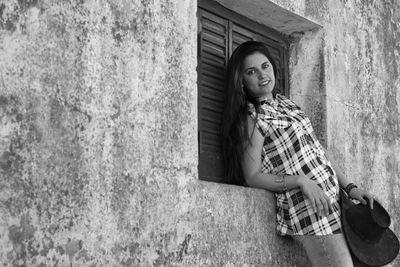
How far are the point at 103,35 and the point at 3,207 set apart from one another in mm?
851

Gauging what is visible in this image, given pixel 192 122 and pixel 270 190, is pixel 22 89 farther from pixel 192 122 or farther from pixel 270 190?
pixel 270 190

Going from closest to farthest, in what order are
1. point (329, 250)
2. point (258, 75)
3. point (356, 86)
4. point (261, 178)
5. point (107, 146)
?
point (107, 146)
point (329, 250)
point (261, 178)
point (258, 75)
point (356, 86)

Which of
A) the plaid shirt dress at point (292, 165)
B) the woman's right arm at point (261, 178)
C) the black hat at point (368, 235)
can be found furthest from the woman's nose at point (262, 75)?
the black hat at point (368, 235)

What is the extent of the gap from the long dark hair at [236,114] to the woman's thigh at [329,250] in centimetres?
50

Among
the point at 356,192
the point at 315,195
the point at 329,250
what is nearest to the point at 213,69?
the point at 315,195

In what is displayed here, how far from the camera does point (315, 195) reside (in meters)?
3.43

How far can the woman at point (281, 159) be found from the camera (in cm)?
345

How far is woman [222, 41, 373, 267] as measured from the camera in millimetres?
3451

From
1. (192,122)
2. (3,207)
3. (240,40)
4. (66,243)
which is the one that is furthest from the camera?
(240,40)

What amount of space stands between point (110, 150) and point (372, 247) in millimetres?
1557

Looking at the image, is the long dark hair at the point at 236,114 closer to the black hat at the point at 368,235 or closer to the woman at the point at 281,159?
the woman at the point at 281,159

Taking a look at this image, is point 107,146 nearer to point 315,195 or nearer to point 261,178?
point 261,178

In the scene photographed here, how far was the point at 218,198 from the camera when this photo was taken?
130 inches

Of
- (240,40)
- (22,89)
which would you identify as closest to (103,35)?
(22,89)
